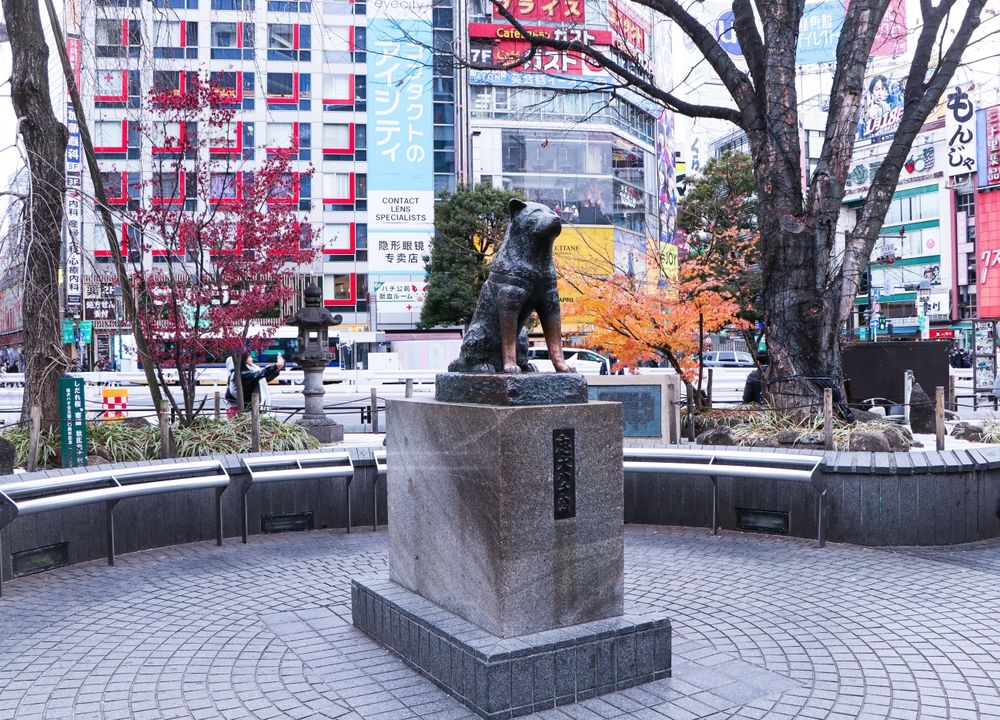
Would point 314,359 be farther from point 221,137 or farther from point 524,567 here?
point 524,567

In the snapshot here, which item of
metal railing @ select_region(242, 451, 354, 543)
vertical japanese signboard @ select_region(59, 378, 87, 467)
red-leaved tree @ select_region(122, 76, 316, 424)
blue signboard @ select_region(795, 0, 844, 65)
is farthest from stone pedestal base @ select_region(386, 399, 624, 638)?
blue signboard @ select_region(795, 0, 844, 65)

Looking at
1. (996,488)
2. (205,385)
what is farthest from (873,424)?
(205,385)

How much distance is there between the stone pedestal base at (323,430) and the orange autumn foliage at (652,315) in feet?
16.4

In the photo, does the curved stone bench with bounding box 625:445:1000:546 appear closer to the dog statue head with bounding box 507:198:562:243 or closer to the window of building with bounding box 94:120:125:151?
the dog statue head with bounding box 507:198:562:243

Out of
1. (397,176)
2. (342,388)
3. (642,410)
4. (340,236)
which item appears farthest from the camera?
(340,236)

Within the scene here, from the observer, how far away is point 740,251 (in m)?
24.0

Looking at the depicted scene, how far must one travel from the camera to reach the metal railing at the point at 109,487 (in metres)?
6.34

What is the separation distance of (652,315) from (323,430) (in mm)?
6299

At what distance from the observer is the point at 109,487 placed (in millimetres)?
7211

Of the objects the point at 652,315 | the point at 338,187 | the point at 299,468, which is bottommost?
the point at 299,468

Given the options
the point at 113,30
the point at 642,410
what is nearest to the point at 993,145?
the point at 642,410

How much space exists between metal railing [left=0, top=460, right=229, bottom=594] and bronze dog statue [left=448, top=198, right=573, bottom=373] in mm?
3432

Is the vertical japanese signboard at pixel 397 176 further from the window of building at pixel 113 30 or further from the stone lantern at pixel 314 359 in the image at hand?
the window of building at pixel 113 30

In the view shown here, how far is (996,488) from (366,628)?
6126 mm
